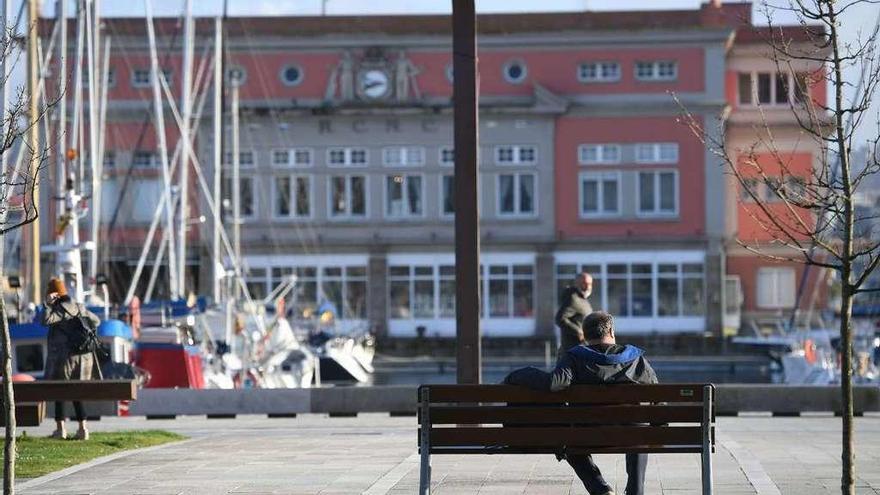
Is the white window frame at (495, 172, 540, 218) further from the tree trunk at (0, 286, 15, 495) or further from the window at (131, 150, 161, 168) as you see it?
the tree trunk at (0, 286, 15, 495)

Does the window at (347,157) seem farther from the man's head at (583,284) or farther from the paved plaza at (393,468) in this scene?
the man's head at (583,284)

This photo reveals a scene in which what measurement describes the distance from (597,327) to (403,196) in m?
60.2

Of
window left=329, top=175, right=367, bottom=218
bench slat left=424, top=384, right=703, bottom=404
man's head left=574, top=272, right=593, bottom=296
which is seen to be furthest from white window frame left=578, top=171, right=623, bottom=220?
bench slat left=424, top=384, right=703, bottom=404

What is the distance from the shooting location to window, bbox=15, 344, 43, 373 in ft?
106

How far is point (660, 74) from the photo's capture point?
7094 cm

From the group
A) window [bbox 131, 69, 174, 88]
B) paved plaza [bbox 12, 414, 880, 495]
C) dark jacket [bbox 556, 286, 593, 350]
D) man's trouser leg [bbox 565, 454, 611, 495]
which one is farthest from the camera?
window [bbox 131, 69, 174, 88]

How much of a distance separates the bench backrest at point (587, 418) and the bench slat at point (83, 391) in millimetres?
5536

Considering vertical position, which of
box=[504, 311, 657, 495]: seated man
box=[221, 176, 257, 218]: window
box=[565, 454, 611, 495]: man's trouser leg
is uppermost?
box=[221, 176, 257, 218]: window

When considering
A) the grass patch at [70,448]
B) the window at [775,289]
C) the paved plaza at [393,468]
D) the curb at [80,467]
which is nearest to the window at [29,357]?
the paved plaza at [393,468]

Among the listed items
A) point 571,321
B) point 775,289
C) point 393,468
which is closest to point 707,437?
point 393,468

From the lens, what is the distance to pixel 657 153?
70.9m

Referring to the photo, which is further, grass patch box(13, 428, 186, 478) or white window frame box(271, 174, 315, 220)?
white window frame box(271, 174, 315, 220)

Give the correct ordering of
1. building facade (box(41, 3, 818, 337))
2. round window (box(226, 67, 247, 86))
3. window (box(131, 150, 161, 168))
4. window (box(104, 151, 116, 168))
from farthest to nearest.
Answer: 1. building facade (box(41, 3, 818, 337))
2. window (box(131, 150, 161, 168))
3. window (box(104, 151, 116, 168))
4. round window (box(226, 67, 247, 86))

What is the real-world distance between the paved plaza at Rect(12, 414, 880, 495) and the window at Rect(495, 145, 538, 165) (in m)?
51.0
